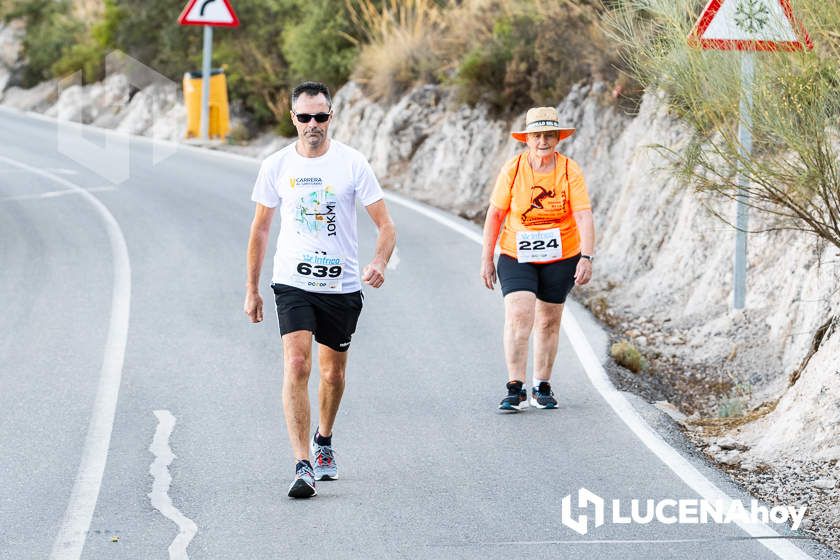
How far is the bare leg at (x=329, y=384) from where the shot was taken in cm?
722

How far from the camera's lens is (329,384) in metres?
7.25

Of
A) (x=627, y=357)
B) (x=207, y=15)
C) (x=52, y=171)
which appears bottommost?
(x=52, y=171)

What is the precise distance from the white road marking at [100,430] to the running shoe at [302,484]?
3.26 ft

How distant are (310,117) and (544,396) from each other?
2862 millimetres

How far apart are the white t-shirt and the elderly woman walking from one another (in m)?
1.81

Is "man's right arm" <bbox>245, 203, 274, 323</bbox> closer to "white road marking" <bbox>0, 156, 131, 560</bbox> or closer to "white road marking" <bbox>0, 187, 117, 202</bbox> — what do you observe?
"white road marking" <bbox>0, 156, 131, 560</bbox>

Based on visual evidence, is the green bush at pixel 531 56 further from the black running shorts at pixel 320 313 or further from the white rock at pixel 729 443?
the black running shorts at pixel 320 313

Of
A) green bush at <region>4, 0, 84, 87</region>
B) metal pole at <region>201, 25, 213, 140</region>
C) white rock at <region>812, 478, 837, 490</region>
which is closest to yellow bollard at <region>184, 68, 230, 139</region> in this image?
metal pole at <region>201, 25, 213, 140</region>

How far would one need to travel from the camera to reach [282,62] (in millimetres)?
27453

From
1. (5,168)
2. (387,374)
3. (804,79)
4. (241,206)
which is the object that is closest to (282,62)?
(5,168)

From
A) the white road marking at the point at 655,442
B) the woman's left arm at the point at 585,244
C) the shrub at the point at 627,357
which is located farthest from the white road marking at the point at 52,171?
the woman's left arm at the point at 585,244

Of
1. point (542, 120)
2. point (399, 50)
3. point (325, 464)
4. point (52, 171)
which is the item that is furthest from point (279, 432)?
point (52, 171)

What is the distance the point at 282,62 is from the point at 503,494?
2153 cm

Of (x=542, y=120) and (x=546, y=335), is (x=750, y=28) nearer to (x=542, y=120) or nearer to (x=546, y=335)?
(x=542, y=120)
